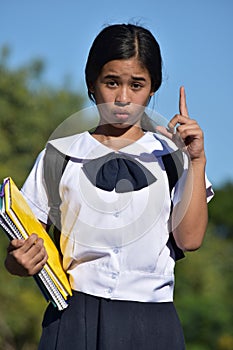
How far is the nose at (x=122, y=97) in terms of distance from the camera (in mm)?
2621

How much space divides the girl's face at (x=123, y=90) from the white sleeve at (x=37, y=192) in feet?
0.87

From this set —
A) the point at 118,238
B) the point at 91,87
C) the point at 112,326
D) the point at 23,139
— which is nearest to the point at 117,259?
the point at 118,238

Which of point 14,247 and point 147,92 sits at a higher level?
point 147,92

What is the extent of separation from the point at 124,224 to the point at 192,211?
199mm

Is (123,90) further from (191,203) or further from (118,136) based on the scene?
(191,203)

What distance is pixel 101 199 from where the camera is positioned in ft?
8.61

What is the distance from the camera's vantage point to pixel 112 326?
2.59m

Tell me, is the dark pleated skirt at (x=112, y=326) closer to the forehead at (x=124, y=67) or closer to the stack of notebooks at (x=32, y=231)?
the stack of notebooks at (x=32, y=231)

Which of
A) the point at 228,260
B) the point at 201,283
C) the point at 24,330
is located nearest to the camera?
the point at 24,330

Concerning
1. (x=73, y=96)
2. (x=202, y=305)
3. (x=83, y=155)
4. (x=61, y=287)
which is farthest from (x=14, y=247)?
(x=73, y=96)

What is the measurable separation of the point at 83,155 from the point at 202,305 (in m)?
12.0

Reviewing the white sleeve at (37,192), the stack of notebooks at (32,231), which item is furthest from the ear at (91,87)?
the stack of notebooks at (32,231)

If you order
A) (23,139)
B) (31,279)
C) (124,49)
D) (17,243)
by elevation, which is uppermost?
(124,49)

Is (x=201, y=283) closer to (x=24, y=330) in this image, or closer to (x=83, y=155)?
(x=24, y=330)
